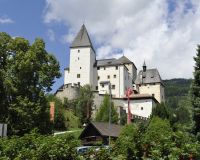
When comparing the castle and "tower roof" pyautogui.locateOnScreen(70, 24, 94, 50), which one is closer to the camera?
the castle

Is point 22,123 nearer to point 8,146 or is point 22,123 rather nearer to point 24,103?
point 24,103

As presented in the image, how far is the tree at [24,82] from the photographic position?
38156 mm

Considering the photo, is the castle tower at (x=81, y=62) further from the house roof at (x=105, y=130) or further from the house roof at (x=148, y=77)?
the house roof at (x=105, y=130)

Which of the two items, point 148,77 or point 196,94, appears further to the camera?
point 148,77

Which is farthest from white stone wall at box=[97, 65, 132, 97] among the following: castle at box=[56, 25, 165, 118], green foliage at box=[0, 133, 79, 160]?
green foliage at box=[0, 133, 79, 160]

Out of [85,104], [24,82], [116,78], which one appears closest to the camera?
[24,82]

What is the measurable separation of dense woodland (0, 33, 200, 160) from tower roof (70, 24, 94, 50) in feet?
120

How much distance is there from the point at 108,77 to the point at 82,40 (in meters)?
12.5

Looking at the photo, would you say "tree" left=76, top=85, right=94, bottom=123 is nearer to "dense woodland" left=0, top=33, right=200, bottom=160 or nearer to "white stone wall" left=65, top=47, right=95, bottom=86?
"dense woodland" left=0, top=33, right=200, bottom=160

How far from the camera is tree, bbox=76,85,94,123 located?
274ft

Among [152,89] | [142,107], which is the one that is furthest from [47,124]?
[152,89]

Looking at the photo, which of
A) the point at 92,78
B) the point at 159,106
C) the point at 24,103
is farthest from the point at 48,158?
the point at 92,78

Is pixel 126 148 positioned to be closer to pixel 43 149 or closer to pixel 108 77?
pixel 43 149

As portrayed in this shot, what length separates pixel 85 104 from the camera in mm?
88500
